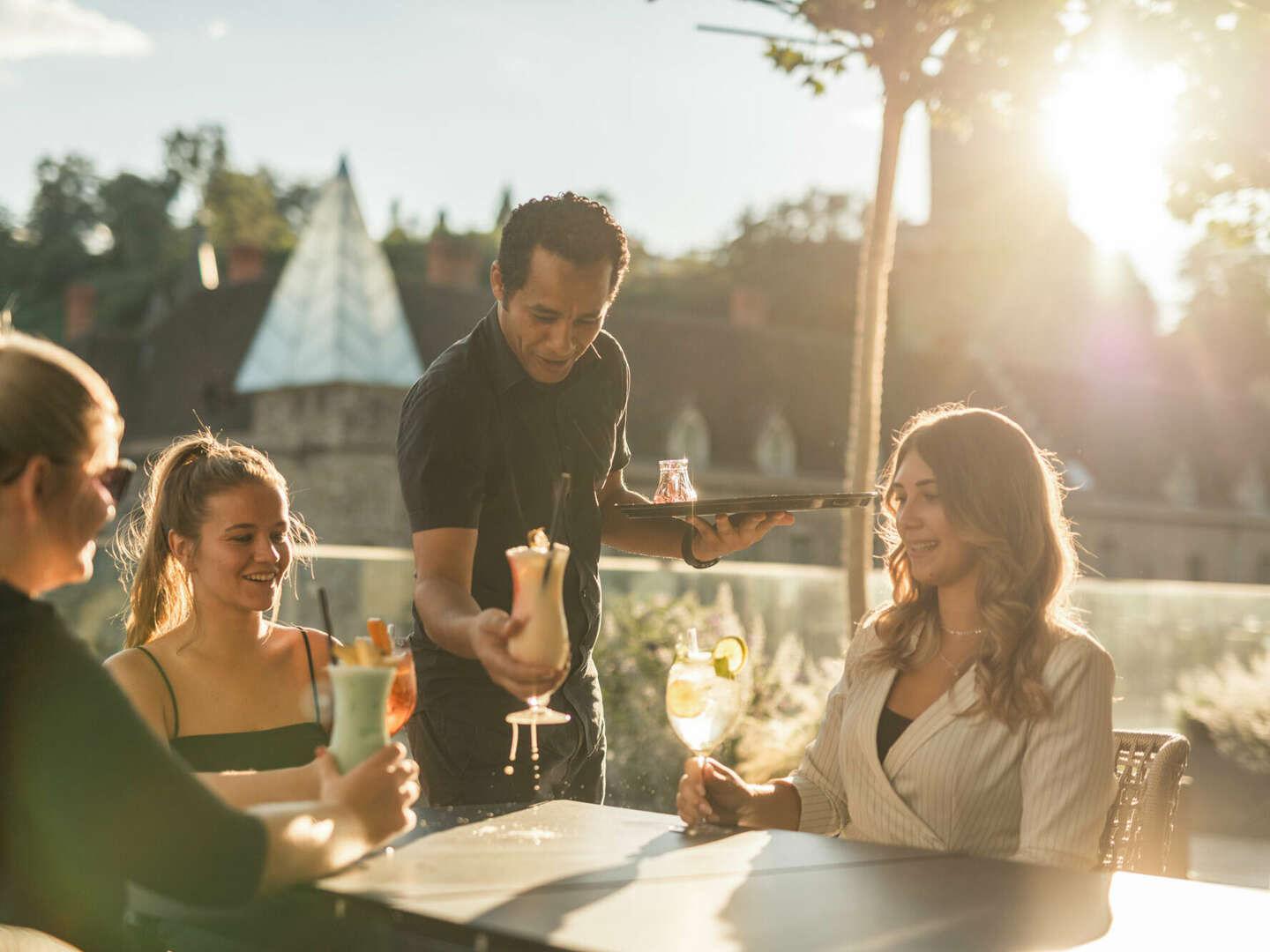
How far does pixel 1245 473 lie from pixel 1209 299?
722 centimetres

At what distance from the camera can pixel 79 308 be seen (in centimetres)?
4472

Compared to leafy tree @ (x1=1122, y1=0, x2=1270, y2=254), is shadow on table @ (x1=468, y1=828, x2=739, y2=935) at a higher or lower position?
lower

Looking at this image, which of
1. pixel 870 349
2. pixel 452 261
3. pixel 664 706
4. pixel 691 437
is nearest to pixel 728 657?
pixel 870 349

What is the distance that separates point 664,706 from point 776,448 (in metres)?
30.5

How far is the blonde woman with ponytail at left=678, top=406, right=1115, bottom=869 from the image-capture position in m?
2.81

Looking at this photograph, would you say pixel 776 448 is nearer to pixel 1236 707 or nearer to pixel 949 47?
pixel 1236 707

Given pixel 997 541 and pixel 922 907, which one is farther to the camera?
pixel 997 541

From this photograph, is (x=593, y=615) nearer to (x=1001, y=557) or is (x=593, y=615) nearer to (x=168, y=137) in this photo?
(x=1001, y=557)

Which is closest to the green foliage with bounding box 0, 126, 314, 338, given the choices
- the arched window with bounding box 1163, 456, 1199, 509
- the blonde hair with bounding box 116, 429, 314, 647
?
the arched window with bounding box 1163, 456, 1199, 509

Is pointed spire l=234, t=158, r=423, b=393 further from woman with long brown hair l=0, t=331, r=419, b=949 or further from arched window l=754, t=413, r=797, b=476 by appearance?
woman with long brown hair l=0, t=331, r=419, b=949

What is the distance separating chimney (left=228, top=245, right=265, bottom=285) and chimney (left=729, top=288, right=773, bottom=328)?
1414 cm

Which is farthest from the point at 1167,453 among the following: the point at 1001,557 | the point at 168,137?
the point at 1001,557

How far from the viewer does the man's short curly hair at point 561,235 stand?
3.05 m

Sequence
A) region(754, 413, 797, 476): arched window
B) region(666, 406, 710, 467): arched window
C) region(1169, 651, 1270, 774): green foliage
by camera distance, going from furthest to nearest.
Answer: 1. region(754, 413, 797, 476): arched window
2. region(666, 406, 710, 467): arched window
3. region(1169, 651, 1270, 774): green foliage
